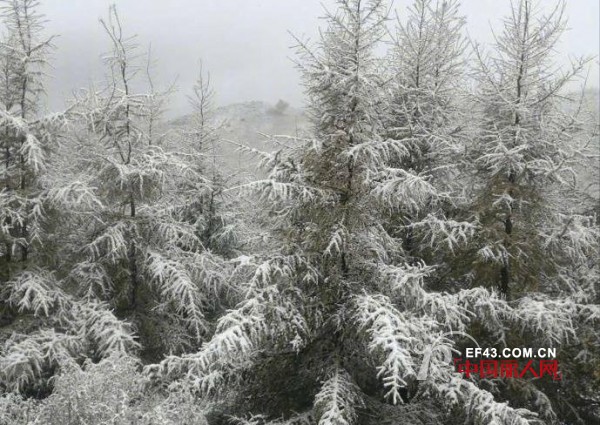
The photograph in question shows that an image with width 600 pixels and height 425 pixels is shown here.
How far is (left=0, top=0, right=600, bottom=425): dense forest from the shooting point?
283 inches

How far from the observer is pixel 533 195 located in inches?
395

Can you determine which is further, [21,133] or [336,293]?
[21,133]

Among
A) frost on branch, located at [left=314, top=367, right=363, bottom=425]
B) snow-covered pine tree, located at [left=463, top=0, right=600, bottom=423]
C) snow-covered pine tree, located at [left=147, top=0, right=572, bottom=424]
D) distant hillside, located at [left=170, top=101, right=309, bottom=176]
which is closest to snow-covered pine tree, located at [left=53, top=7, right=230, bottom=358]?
distant hillside, located at [left=170, top=101, right=309, bottom=176]

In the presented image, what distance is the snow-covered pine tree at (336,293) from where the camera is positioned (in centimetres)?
702

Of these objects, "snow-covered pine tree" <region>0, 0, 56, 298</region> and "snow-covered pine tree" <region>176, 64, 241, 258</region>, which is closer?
"snow-covered pine tree" <region>0, 0, 56, 298</region>

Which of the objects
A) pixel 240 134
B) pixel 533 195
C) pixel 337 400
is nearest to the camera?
pixel 337 400

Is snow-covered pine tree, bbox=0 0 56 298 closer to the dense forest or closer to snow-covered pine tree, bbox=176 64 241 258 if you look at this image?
the dense forest

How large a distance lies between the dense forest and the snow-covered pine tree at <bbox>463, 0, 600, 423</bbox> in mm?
50

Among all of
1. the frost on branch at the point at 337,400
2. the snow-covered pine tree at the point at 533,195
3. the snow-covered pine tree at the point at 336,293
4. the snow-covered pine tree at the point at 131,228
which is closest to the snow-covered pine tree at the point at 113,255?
the snow-covered pine tree at the point at 131,228

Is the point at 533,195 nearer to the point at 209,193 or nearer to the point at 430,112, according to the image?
the point at 430,112

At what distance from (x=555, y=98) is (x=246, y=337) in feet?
26.1

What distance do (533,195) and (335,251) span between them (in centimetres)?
481

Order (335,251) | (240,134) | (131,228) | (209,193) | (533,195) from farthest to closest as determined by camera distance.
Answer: (240,134) < (209,193) < (131,228) < (533,195) < (335,251)

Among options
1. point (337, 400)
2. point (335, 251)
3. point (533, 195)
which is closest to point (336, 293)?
point (335, 251)
